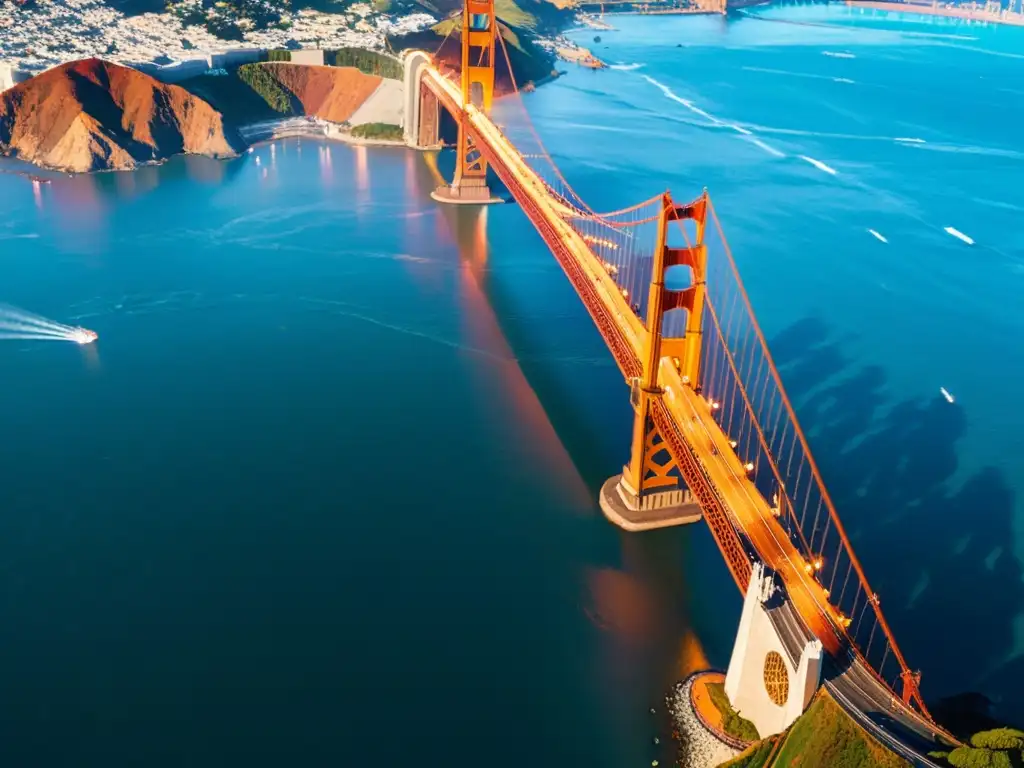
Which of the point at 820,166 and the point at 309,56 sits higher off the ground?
the point at 309,56

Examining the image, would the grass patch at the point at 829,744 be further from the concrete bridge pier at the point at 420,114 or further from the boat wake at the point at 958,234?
the concrete bridge pier at the point at 420,114

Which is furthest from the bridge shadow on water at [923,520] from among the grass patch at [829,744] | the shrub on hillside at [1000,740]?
the shrub on hillside at [1000,740]

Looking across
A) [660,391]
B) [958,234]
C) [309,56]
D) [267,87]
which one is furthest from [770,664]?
[309,56]

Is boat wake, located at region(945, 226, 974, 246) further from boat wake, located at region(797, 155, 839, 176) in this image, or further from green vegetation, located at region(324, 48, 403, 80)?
green vegetation, located at region(324, 48, 403, 80)

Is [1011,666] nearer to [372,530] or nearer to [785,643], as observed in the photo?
[785,643]

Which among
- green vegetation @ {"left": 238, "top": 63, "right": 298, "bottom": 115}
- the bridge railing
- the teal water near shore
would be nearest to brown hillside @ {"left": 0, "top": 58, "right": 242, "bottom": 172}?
the teal water near shore

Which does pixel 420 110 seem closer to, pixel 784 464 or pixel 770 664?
pixel 784 464
